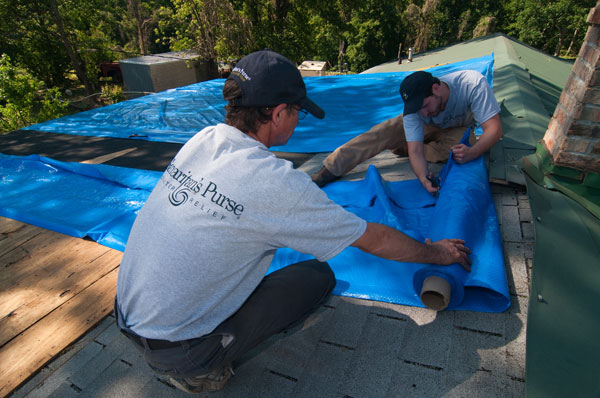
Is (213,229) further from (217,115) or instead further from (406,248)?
(217,115)

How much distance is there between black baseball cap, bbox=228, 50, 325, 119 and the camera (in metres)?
1.19

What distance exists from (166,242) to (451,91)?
236cm

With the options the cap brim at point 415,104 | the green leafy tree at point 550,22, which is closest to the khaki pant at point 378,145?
the cap brim at point 415,104

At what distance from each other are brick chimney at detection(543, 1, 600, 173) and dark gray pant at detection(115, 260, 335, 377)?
1520 mm

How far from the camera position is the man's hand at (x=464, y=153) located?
2.27m

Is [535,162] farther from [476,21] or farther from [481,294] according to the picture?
[476,21]

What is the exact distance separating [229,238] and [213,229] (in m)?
0.06

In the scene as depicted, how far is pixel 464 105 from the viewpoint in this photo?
8.44 feet

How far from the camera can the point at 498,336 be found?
125cm

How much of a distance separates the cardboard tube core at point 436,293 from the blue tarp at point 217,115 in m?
2.69

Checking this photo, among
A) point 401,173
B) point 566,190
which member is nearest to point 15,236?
point 401,173

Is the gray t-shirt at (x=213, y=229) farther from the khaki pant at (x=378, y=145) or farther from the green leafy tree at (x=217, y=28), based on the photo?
the green leafy tree at (x=217, y=28)

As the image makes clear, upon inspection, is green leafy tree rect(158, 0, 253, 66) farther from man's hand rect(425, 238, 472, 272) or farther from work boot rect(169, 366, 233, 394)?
work boot rect(169, 366, 233, 394)

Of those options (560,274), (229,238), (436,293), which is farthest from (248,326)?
(560,274)
